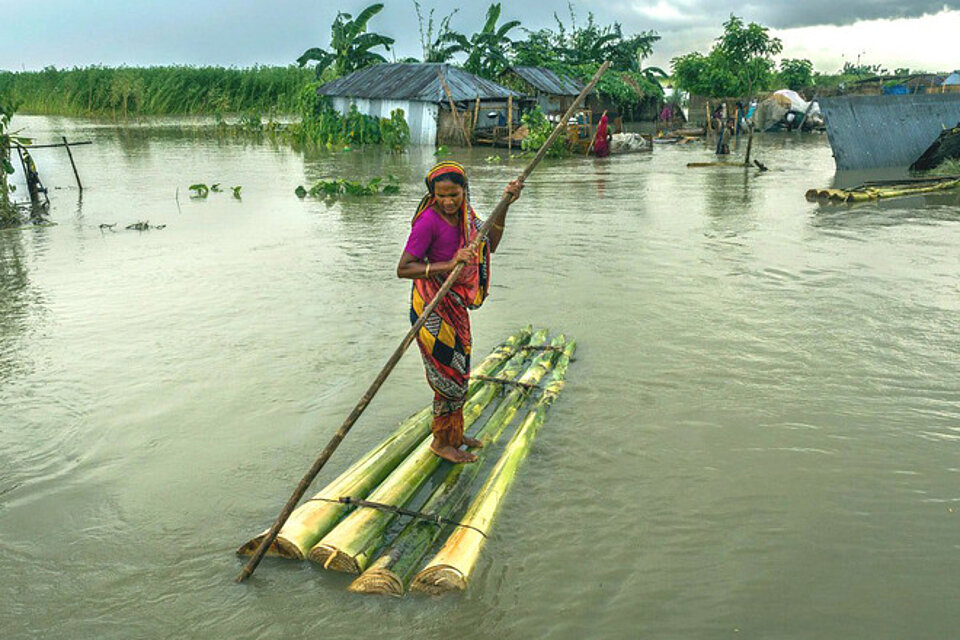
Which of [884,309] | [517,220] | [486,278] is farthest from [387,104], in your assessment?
[486,278]

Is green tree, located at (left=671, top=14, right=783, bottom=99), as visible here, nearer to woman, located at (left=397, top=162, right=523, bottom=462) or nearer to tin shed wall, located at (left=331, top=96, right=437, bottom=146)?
tin shed wall, located at (left=331, top=96, right=437, bottom=146)

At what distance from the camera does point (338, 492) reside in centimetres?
325

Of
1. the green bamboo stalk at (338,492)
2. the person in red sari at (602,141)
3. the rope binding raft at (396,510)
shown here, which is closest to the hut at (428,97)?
the person in red sari at (602,141)

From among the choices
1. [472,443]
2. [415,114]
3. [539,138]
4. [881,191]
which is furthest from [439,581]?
[415,114]

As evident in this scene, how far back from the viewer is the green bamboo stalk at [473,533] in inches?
110

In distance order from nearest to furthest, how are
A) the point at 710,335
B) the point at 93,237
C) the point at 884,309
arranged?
1. the point at 710,335
2. the point at 884,309
3. the point at 93,237

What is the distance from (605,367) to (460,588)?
2.74 m

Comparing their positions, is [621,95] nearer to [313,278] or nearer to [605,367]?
[313,278]

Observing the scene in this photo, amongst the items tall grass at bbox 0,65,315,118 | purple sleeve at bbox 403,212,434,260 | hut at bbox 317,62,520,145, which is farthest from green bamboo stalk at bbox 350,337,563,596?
tall grass at bbox 0,65,315,118

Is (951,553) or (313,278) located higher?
(313,278)

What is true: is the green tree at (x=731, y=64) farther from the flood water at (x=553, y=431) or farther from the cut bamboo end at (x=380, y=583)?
the cut bamboo end at (x=380, y=583)

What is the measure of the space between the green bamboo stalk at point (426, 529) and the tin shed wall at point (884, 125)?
545 inches

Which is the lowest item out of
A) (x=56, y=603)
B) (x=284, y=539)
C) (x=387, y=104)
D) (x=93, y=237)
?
(x=56, y=603)

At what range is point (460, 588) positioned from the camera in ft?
9.20
